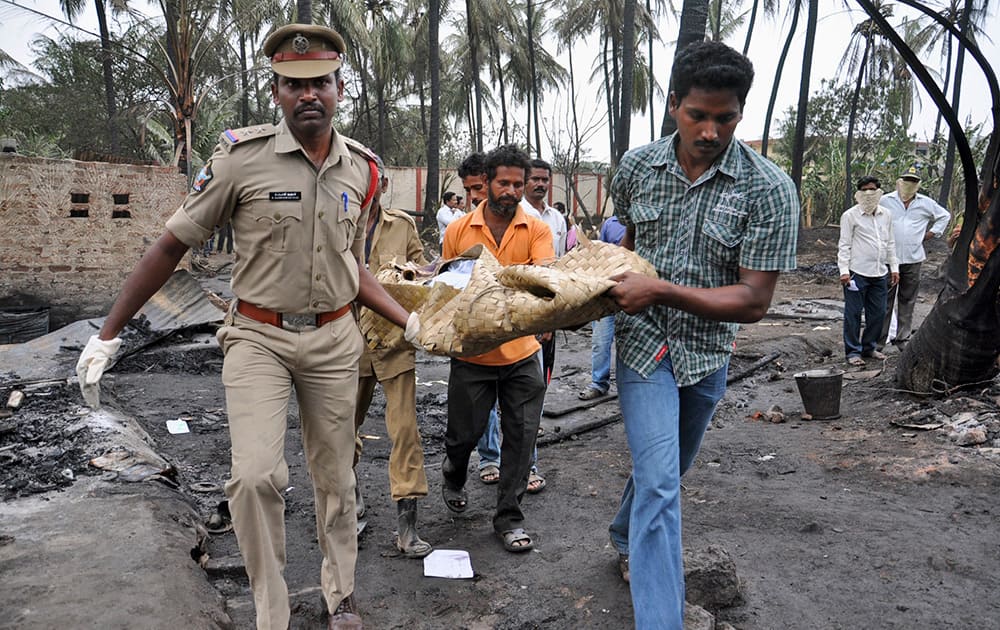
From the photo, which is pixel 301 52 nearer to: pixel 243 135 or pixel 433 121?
pixel 243 135

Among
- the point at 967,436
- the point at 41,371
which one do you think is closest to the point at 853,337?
the point at 967,436

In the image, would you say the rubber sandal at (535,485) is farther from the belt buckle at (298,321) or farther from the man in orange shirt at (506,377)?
the belt buckle at (298,321)

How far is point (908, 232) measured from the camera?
845 cm

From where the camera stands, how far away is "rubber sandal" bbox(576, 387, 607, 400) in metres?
7.08

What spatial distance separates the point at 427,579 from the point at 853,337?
6.50 metres

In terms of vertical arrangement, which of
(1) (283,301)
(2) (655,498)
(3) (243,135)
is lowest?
(2) (655,498)

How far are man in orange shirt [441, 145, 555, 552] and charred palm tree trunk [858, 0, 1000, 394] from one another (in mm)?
3476

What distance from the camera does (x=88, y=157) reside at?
10.8m

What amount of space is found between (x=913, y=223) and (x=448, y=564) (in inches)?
288

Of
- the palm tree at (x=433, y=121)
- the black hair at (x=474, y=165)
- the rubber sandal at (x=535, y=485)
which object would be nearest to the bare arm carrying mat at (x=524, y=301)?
the rubber sandal at (x=535, y=485)

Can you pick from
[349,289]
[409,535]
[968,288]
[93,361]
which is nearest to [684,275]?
[349,289]

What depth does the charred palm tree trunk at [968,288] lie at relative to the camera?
5.75m

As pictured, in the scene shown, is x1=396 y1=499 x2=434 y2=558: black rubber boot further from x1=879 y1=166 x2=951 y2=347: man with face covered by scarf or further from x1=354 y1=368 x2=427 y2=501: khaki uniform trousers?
x1=879 y1=166 x2=951 y2=347: man with face covered by scarf

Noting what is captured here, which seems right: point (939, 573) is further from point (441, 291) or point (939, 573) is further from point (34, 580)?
point (34, 580)
